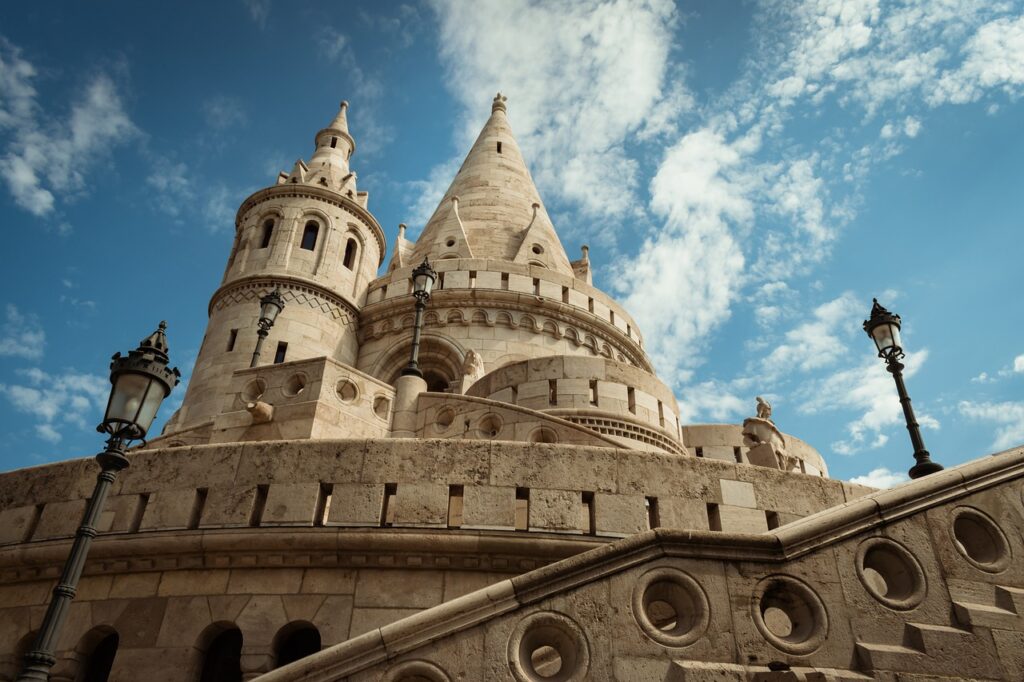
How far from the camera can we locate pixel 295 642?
6.82m

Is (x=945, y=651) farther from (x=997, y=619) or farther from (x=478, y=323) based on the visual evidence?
(x=478, y=323)

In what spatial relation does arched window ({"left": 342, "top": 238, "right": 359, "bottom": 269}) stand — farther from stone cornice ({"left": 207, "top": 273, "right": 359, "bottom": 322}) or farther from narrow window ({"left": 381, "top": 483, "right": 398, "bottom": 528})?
narrow window ({"left": 381, "top": 483, "right": 398, "bottom": 528})

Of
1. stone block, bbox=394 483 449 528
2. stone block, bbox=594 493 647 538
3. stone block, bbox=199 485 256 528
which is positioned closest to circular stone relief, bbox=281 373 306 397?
stone block, bbox=199 485 256 528

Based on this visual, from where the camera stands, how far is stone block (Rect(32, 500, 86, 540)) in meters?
7.84

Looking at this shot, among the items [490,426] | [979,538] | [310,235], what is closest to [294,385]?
[490,426]

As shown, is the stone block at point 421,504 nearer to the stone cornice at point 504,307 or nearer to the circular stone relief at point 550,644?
the circular stone relief at point 550,644

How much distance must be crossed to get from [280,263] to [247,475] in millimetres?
13030

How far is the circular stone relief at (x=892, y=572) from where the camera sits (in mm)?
4848

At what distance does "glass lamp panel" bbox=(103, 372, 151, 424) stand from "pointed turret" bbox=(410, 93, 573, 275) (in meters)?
16.5

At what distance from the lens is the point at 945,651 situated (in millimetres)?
4605

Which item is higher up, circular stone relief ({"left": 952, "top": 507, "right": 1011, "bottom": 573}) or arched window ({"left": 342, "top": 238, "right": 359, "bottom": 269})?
arched window ({"left": 342, "top": 238, "right": 359, "bottom": 269})

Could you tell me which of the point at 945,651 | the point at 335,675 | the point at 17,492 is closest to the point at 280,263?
the point at 17,492

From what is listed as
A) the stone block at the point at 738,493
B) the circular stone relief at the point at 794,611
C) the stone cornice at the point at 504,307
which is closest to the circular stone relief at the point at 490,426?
the stone block at the point at 738,493

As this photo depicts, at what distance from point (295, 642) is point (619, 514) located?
10.2 feet
